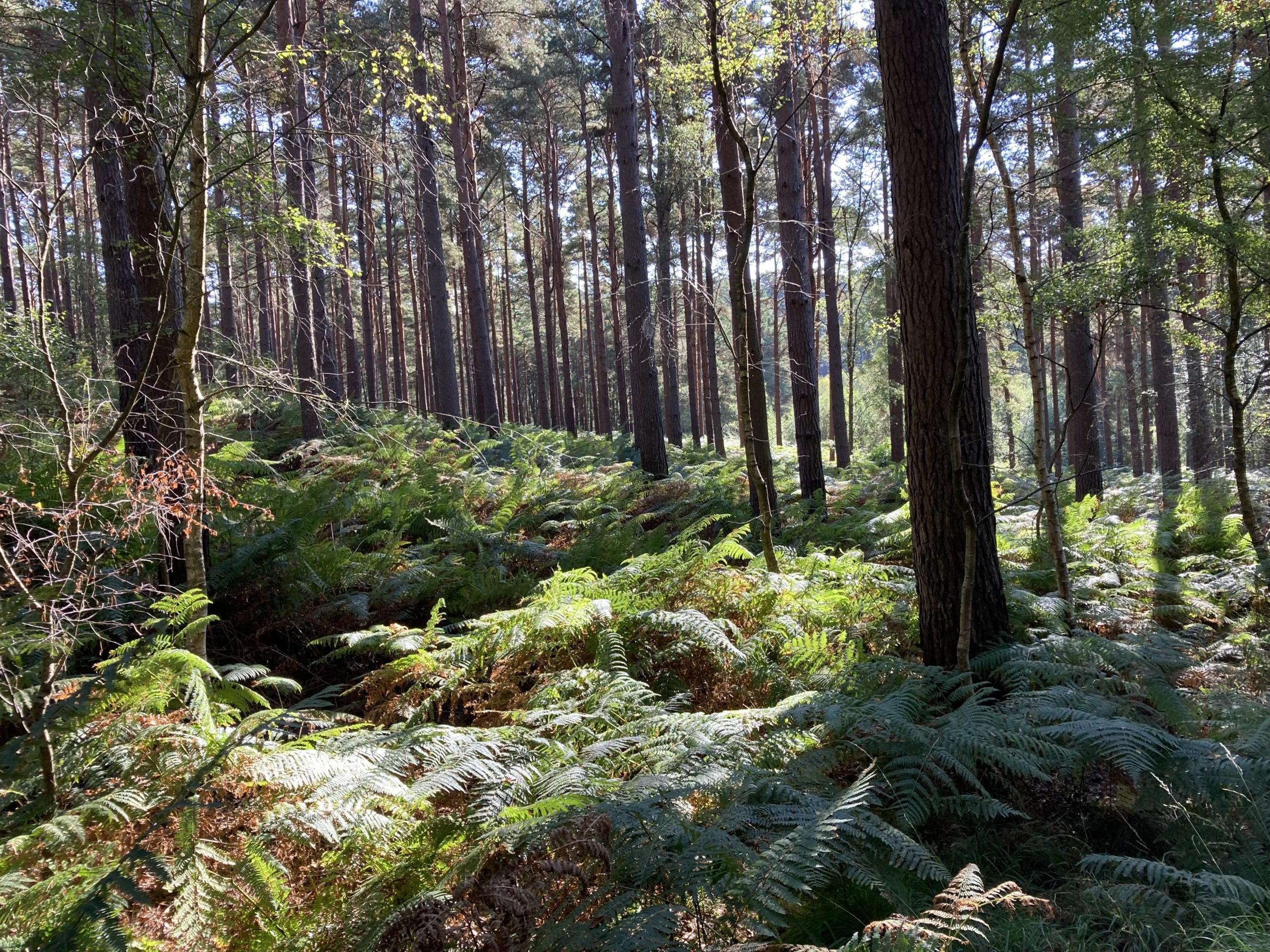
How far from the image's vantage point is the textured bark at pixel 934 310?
3775 millimetres

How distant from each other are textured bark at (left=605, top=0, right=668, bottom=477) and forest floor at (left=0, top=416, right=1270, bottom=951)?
581 cm

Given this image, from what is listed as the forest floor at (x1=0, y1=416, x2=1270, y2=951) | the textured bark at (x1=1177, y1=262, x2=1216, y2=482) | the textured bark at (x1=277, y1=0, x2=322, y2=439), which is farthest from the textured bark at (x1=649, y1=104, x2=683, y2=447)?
the forest floor at (x1=0, y1=416, x2=1270, y2=951)

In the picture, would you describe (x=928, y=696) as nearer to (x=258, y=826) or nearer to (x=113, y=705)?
(x=258, y=826)

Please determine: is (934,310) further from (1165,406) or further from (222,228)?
(1165,406)

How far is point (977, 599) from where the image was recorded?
12.7 ft

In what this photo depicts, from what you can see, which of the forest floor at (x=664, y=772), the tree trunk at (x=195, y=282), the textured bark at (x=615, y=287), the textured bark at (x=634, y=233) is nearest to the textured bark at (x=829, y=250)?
the textured bark at (x=615, y=287)

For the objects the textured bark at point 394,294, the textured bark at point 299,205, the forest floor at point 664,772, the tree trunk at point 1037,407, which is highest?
the textured bark at point 394,294

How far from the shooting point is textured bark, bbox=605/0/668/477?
10594mm

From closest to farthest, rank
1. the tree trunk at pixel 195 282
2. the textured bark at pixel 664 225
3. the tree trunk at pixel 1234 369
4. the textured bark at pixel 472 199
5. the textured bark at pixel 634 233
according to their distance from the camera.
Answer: the tree trunk at pixel 195 282
the tree trunk at pixel 1234 369
the textured bark at pixel 634 233
the textured bark at pixel 472 199
the textured bark at pixel 664 225

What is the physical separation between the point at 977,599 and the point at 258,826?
3.55 meters

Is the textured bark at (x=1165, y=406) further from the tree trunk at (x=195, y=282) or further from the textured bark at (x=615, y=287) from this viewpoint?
the tree trunk at (x=195, y=282)

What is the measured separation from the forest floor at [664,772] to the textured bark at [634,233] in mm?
5814

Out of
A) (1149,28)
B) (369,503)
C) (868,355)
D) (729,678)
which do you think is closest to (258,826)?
(729,678)

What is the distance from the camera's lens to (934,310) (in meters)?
3.79
